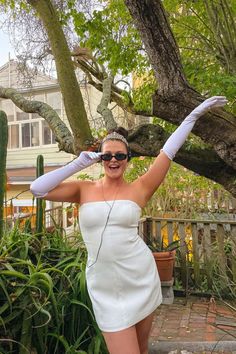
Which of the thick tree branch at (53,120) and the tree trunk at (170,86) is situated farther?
the thick tree branch at (53,120)

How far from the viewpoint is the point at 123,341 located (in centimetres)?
207

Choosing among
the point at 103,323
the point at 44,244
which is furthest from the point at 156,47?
the point at 44,244

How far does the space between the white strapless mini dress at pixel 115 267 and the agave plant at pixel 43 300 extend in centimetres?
46

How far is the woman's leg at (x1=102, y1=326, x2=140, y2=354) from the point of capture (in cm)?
205

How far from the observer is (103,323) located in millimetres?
2148

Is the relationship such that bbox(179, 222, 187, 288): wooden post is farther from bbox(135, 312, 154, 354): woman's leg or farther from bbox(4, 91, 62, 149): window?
bbox(4, 91, 62, 149): window

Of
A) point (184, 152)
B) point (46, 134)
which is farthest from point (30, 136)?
point (184, 152)

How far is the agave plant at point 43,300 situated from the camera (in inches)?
99.2

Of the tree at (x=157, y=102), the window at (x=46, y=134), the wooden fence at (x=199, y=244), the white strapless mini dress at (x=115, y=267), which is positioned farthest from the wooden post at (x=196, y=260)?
the window at (x=46, y=134)

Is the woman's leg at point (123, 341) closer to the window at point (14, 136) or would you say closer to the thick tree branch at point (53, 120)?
the thick tree branch at point (53, 120)

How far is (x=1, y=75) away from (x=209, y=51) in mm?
10930

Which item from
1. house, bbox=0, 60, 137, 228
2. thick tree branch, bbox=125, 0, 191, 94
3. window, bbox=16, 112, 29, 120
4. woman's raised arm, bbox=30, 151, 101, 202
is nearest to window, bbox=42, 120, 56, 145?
house, bbox=0, 60, 137, 228

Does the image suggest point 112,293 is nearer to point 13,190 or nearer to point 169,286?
point 169,286

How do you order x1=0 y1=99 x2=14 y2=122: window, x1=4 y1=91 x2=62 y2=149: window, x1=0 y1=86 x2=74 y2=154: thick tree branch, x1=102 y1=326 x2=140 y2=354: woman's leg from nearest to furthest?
x1=102 y1=326 x2=140 y2=354: woman's leg → x1=0 y1=86 x2=74 y2=154: thick tree branch → x1=4 y1=91 x2=62 y2=149: window → x1=0 y1=99 x2=14 y2=122: window
